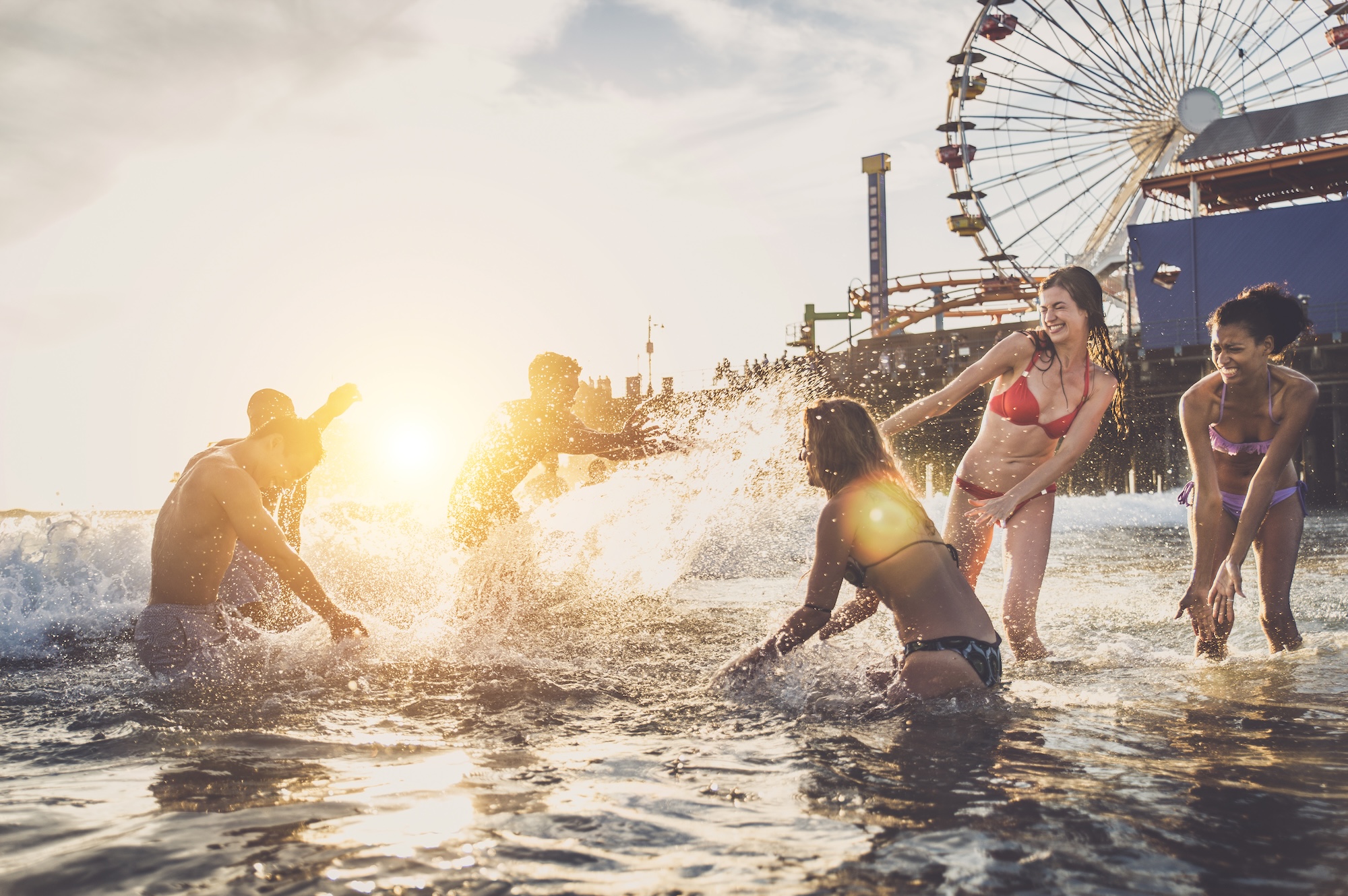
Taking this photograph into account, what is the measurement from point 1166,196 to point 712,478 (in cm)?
3030

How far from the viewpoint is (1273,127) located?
31.6 m

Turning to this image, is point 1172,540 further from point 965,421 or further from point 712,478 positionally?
point 965,421

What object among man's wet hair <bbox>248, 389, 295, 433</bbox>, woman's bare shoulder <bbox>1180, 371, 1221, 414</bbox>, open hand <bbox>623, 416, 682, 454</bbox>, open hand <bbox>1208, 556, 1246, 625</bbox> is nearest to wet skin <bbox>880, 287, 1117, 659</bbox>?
woman's bare shoulder <bbox>1180, 371, 1221, 414</bbox>

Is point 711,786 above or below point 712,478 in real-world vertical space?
below

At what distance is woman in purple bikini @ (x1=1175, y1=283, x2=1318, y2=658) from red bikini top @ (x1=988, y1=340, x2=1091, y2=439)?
0.48 meters

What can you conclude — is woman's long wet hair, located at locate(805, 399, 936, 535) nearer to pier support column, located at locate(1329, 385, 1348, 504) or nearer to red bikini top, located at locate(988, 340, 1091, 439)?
red bikini top, located at locate(988, 340, 1091, 439)

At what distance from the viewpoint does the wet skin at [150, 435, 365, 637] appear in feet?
14.3

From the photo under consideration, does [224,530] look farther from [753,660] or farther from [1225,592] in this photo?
[1225,592]

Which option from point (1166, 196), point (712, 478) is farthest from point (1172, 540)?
point (1166, 196)

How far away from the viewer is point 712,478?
8.97 m

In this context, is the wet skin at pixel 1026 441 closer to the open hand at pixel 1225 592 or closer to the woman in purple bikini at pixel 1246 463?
the woman in purple bikini at pixel 1246 463

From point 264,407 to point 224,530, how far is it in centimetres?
236

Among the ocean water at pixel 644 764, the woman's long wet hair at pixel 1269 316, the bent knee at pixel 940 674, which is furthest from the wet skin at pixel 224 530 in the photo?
the woman's long wet hair at pixel 1269 316

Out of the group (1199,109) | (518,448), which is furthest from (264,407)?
(1199,109)
